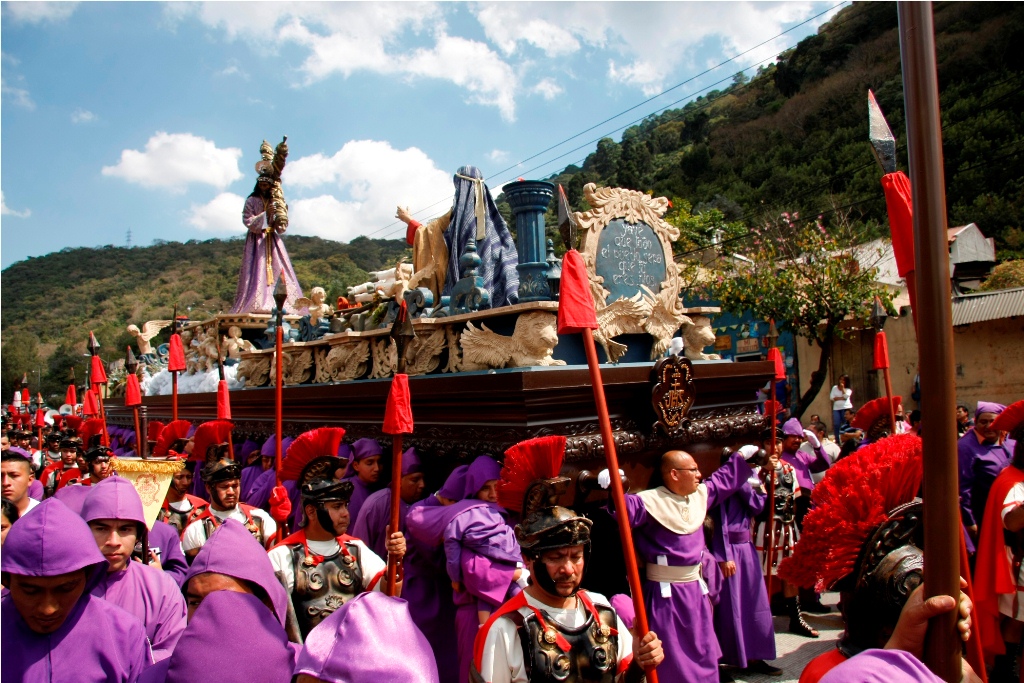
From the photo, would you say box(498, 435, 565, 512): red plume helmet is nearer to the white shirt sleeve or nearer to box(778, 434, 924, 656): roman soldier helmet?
the white shirt sleeve

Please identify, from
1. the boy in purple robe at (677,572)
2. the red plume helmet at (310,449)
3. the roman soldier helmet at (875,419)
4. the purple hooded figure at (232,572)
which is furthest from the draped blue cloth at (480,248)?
the purple hooded figure at (232,572)

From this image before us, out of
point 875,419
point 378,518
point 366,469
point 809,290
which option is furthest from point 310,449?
point 809,290

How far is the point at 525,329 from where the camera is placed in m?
5.03

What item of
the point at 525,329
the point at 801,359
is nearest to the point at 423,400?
the point at 525,329

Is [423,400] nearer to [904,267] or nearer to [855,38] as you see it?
[904,267]

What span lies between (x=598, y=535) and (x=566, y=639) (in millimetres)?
2237

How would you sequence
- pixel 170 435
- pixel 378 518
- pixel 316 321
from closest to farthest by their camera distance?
pixel 378 518 → pixel 170 435 → pixel 316 321

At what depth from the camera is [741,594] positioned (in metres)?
5.06

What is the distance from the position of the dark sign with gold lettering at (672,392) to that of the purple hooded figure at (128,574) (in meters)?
3.28

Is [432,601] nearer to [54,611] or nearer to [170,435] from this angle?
[54,611]

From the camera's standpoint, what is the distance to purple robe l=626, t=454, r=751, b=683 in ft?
14.1

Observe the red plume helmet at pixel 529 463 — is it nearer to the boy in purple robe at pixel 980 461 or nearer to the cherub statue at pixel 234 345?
the boy in purple robe at pixel 980 461

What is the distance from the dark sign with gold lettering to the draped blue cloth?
181 centimetres

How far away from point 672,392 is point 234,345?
7.53 metres
